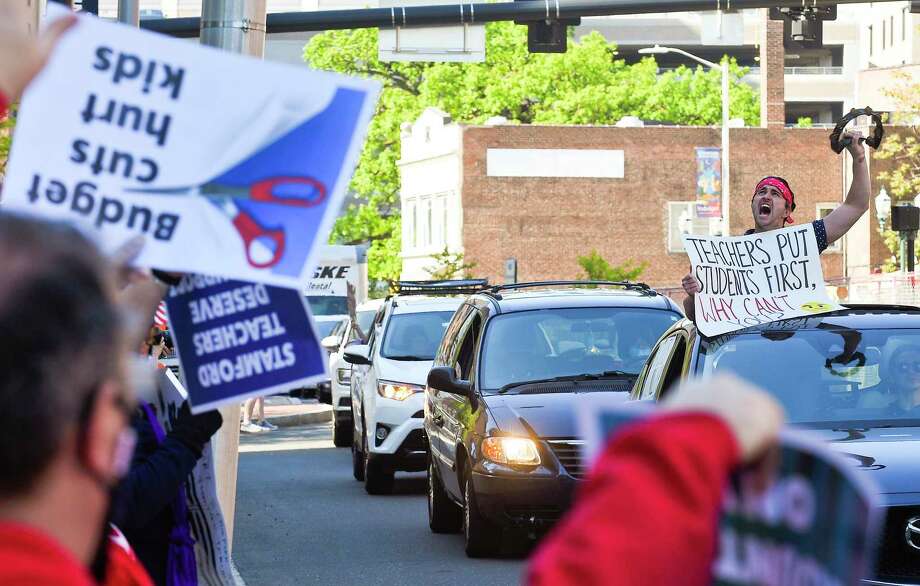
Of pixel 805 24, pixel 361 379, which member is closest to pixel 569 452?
pixel 361 379

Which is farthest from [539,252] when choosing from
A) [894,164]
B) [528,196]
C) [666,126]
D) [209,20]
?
[209,20]

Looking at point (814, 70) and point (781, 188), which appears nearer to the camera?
point (781, 188)

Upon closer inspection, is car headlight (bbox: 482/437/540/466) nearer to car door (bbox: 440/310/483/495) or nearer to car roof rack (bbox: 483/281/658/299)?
car door (bbox: 440/310/483/495)

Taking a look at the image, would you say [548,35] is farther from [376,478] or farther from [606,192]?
[606,192]

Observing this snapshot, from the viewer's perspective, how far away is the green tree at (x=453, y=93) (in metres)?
67.5

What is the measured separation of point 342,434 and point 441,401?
10.5m

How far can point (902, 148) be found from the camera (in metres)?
52.8

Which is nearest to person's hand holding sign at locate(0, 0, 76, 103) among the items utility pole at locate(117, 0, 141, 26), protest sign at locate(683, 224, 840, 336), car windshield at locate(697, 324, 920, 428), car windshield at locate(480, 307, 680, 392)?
car windshield at locate(697, 324, 920, 428)

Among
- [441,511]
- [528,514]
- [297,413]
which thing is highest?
[528,514]

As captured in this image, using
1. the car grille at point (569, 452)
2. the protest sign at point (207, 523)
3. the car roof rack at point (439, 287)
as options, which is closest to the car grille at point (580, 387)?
the car grille at point (569, 452)

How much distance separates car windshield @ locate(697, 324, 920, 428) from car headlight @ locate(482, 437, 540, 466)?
2.39m

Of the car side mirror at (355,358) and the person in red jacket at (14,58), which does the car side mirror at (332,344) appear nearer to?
the car side mirror at (355,358)

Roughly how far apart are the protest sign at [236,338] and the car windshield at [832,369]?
5.29m

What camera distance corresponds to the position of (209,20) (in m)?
6.96
